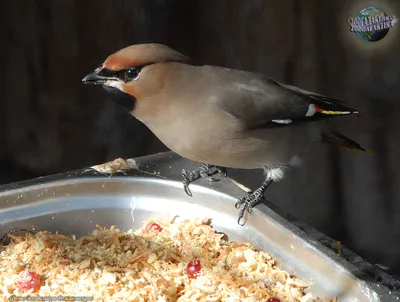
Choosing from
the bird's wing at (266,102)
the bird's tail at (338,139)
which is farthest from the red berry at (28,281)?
the bird's tail at (338,139)

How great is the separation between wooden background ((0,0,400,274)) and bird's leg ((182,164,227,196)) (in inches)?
27.1

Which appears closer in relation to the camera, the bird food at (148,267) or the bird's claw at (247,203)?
the bird food at (148,267)

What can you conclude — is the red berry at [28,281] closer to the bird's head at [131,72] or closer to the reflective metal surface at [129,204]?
the reflective metal surface at [129,204]

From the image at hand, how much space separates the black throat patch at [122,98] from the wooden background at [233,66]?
39.5 inches

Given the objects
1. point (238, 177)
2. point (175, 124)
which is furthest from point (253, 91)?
point (238, 177)

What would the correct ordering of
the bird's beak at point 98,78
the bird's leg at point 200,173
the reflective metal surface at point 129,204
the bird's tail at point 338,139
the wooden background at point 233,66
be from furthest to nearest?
1. the wooden background at point 233,66
2. the bird's tail at point 338,139
3. the bird's leg at point 200,173
4. the reflective metal surface at point 129,204
5. the bird's beak at point 98,78

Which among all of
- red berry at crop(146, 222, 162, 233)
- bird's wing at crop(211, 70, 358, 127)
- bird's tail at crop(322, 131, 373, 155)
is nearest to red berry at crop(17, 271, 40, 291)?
red berry at crop(146, 222, 162, 233)

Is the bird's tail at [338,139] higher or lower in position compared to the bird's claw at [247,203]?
higher

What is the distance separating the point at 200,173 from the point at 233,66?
0.82m

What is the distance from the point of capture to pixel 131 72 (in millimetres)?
1533

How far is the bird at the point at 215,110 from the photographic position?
155 cm

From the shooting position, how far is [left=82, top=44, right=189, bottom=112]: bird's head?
4.92 ft

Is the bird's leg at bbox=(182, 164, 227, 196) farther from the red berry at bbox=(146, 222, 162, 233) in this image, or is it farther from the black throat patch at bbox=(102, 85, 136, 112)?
the black throat patch at bbox=(102, 85, 136, 112)

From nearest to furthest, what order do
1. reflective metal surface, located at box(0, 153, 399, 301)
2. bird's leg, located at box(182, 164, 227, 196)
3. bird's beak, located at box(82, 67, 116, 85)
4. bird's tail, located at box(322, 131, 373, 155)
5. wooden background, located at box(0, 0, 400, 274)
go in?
bird's beak, located at box(82, 67, 116, 85), reflective metal surface, located at box(0, 153, 399, 301), bird's leg, located at box(182, 164, 227, 196), bird's tail, located at box(322, 131, 373, 155), wooden background, located at box(0, 0, 400, 274)
